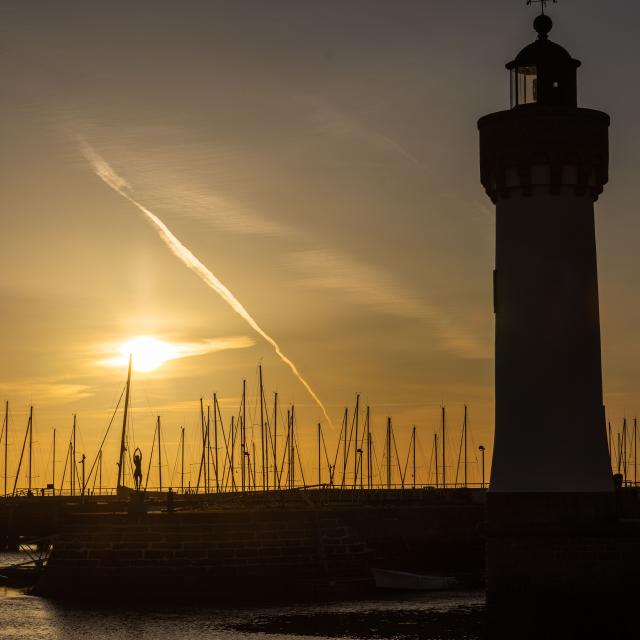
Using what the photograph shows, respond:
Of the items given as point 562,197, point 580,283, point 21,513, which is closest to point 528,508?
point 580,283

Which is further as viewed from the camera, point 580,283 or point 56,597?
point 56,597

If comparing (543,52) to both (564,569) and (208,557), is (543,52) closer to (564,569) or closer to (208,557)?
(564,569)

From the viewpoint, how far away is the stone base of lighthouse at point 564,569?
3133cm

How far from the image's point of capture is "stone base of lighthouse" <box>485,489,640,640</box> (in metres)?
31.3

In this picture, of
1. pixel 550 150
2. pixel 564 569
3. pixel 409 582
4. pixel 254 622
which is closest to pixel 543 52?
pixel 550 150

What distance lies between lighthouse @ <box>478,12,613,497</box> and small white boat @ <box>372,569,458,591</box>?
74.7 feet

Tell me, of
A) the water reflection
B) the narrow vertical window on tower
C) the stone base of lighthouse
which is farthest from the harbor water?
the narrow vertical window on tower

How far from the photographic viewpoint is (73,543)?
157ft

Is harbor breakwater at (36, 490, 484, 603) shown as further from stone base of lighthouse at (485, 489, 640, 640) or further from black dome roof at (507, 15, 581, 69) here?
black dome roof at (507, 15, 581, 69)

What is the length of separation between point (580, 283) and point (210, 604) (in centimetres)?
2002

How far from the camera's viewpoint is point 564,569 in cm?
3164

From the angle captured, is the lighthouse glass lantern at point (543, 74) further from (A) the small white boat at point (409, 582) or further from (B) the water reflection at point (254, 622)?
(A) the small white boat at point (409, 582)

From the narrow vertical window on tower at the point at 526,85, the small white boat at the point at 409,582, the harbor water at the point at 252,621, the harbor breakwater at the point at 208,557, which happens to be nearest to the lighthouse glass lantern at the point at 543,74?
the narrow vertical window on tower at the point at 526,85

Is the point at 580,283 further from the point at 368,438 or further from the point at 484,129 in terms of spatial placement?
the point at 368,438
